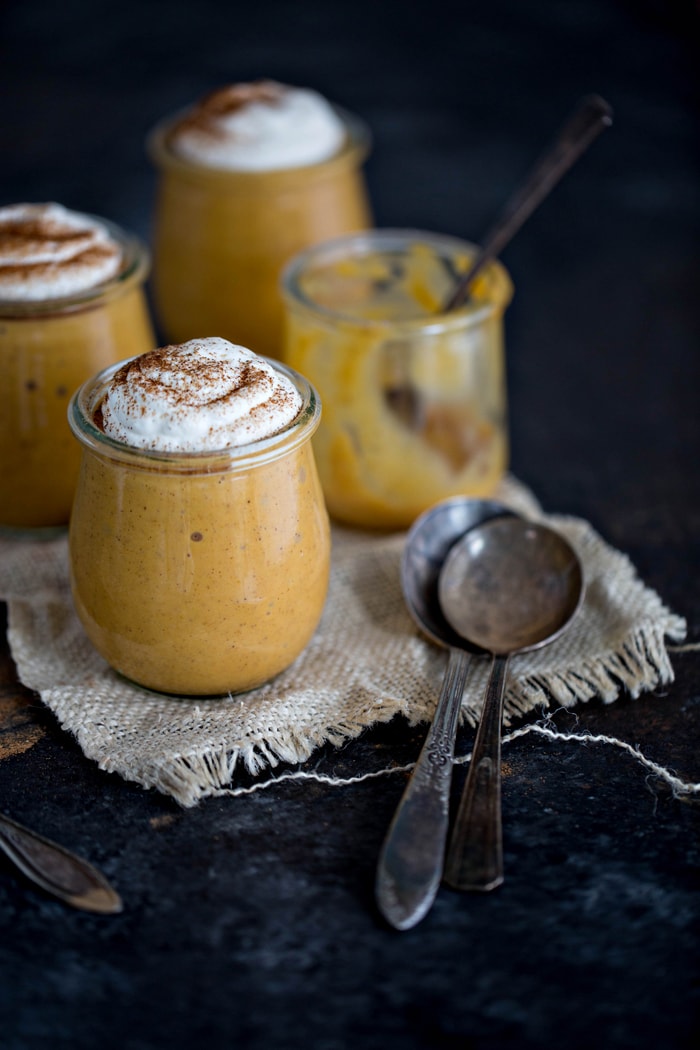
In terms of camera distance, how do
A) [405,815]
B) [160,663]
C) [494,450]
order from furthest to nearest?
[494,450], [160,663], [405,815]

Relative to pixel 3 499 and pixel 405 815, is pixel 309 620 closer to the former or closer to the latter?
pixel 405 815

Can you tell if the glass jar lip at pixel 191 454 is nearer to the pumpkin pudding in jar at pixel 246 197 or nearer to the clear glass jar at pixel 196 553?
the clear glass jar at pixel 196 553

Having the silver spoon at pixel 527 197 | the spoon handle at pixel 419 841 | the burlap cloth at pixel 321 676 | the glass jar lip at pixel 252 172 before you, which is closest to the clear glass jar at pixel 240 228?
the glass jar lip at pixel 252 172

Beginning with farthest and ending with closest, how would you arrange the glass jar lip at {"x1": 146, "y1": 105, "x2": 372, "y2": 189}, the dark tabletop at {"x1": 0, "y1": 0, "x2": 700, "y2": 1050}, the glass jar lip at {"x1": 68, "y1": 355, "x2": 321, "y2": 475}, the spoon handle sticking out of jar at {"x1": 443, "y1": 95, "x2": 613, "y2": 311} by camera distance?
1. the glass jar lip at {"x1": 146, "y1": 105, "x2": 372, "y2": 189}
2. the spoon handle sticking out of jar at {"x1": 443, "y1": 95, "x2": 613, "y2": 311}
3. the glass jar lip at {"x1": 68, "y1": 355, "x2": 321, "y2": 475}
4. the dark tabletop at {"x1": 0, "y1": 0, "x2": 700, "y2": 1050}

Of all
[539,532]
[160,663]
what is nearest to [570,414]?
[539,532]

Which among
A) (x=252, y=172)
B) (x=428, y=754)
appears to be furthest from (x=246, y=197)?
(x=428, y=754)

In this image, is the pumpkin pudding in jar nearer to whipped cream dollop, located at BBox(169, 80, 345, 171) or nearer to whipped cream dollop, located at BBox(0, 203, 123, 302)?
whipped cream dollop, located at BBox(169, 80, 345, 171)

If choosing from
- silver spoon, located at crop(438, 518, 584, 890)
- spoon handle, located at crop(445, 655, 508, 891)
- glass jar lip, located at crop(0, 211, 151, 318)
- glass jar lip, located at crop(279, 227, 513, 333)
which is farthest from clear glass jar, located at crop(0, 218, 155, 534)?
spoon handle, located at crop(445, 655, 508, 891)

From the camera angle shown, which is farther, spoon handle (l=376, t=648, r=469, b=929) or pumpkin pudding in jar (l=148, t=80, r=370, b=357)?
pumpkin pudding in jar (l=148, t=80, r=370, b=357)
